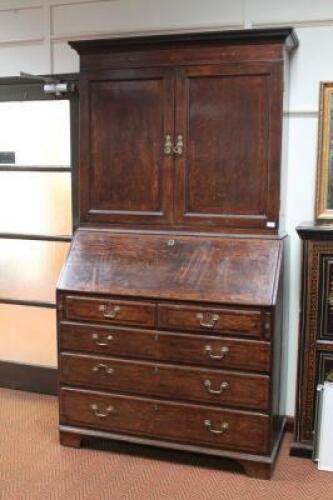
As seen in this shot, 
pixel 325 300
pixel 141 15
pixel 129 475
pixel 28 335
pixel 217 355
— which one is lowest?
pixel 129 475

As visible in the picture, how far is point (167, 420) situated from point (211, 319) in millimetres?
561

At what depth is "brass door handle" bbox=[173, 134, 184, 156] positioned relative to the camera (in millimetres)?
2869

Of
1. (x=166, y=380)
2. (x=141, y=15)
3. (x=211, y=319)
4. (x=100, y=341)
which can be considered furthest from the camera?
(x=141, y=15)

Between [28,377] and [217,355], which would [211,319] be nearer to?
[217,355]

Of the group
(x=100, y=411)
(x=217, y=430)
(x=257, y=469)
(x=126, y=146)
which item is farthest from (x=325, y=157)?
(x=100, y=411)

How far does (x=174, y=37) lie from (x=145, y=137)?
495 millimetres

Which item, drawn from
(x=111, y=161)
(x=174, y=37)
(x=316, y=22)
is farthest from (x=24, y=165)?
(x=316, y=22)

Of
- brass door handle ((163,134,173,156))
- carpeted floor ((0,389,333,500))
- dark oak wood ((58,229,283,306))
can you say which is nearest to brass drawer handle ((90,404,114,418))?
carpeted floor ((0,389,333,500))

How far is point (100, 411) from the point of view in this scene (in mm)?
2945

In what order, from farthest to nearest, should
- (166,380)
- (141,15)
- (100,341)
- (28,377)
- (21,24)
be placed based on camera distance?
(28,377)
(21,24)
(141,15)
(100,341)
(166,380)

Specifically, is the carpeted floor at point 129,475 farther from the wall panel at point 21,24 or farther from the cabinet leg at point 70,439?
the wall panel at point 21,24

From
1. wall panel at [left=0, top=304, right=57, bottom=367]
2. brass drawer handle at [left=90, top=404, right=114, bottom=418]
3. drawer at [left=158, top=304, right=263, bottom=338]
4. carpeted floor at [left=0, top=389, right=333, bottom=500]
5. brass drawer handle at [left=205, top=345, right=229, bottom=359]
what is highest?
drawer at [left=158, top=304, right=263, bottom=338]

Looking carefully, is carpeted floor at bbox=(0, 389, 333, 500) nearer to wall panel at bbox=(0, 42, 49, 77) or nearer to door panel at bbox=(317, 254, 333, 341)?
door panel at bbox=(317, 254, 333, 341)

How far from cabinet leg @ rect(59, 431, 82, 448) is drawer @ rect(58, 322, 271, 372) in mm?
463
